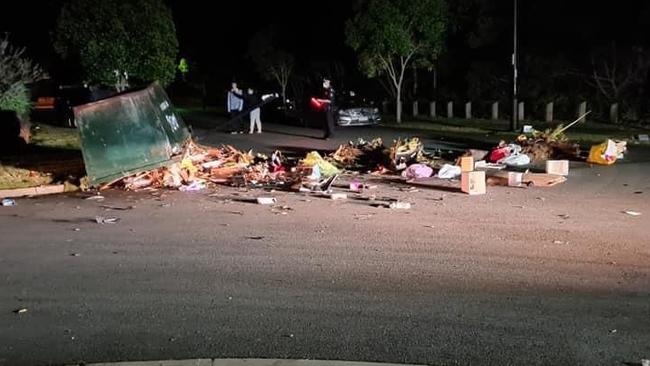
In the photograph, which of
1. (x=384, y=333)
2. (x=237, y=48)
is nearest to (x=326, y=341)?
(x=384, y=333)

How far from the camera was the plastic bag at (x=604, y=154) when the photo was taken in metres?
15.4

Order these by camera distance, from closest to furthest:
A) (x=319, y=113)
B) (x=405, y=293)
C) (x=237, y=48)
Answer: (x=405, y=293)
(x=319, y=113)
(x=237, y=48)

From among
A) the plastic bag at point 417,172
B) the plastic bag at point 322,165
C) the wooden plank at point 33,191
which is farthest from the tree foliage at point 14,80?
the plastic bag at point 417,172

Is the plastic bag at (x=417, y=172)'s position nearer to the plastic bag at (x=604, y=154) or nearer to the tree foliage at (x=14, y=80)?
the plastic bag at (x=604, y=154)

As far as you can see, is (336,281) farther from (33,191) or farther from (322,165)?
(33,191)

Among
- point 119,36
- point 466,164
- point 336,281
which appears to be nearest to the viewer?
point 336,281

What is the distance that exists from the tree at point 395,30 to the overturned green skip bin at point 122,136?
1507 cm

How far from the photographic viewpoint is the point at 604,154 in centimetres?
1545

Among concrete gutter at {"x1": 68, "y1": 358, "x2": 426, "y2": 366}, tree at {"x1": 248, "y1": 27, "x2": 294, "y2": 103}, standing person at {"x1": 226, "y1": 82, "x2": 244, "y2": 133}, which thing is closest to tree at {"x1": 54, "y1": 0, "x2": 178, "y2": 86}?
standing person at {"x1": 226, "y1": 82, "x2": 244, "y2": 133}

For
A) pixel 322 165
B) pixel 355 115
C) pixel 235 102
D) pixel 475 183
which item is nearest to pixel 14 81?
pixel 235 102

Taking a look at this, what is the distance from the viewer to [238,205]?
11.9 meters

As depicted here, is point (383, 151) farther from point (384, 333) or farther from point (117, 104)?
point (384, 333)

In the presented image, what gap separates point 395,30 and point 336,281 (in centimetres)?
2172

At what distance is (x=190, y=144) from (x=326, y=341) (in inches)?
424
